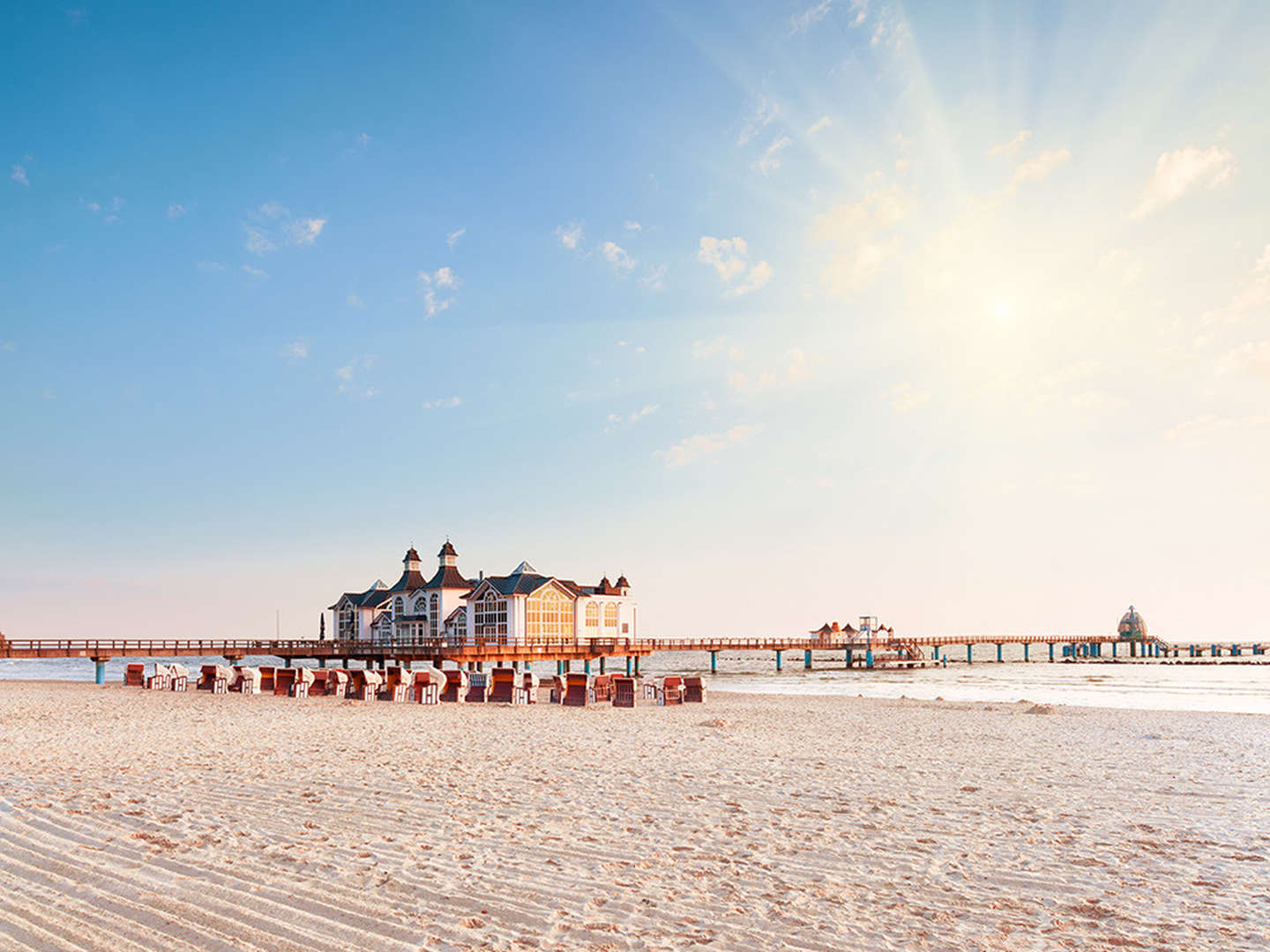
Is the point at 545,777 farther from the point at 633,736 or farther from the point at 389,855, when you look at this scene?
the point at 633,736

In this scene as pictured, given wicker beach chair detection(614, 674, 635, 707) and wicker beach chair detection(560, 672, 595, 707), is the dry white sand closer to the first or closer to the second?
wicker beach chair detection(614, 674, 635, 707)

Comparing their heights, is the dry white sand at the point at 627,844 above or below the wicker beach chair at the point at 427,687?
above

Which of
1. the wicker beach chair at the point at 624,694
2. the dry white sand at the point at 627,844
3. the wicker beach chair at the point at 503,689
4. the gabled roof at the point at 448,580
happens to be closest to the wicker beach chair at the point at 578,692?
the wicker beach chair at the point at 624,694

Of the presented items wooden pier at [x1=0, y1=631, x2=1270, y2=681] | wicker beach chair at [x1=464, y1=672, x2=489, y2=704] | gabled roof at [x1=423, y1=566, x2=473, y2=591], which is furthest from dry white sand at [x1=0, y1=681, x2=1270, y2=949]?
gabled roof at [x1=423, y1=566, x2=473, y2=591]

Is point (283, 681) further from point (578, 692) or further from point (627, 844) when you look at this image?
point (627, 844)

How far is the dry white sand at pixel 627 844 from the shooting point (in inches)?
208

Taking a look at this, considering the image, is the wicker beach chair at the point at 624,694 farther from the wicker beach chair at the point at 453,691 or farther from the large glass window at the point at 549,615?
the large glass window at the point at 549,615

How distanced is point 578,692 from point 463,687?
4.54m

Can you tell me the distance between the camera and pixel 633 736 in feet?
51.3

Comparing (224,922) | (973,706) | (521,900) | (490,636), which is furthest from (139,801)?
(490,636)

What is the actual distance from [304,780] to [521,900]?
570 cm

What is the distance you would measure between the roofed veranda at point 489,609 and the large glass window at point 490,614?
6 centimetres

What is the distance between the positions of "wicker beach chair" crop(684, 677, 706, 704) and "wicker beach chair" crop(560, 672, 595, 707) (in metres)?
2.97

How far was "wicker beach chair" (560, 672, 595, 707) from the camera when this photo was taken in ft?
78.2
